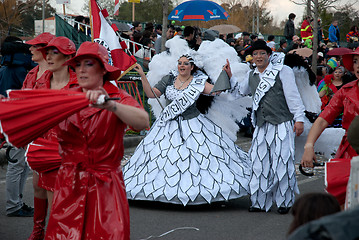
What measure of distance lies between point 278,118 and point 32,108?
4004mm

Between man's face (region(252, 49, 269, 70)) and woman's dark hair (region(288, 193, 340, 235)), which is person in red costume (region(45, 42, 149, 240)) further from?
man's face (region(252, 49, 269, 70))

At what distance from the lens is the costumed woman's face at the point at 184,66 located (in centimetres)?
719

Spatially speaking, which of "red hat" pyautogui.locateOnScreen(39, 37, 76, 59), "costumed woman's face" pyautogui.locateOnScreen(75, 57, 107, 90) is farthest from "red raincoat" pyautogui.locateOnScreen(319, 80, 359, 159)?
"red hat" pyautogui.locateOnScreen(39, 37, 76, 59)

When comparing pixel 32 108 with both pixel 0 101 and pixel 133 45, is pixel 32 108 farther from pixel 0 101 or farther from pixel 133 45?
pixel 133 45

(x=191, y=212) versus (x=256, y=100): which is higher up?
(x=256, y=100)

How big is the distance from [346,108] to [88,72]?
6.21 ft

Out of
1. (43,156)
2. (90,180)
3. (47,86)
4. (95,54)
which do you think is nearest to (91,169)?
(90,180)

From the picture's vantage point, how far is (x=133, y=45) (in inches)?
551

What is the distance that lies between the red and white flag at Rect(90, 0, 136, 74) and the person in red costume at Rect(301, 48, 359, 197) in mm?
2624

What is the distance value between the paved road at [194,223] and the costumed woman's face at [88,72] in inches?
91.0

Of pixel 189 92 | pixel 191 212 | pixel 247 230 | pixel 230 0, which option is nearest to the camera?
pixel 247 230

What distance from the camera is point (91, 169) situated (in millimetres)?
3582

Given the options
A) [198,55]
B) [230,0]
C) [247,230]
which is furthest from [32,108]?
[230,0]

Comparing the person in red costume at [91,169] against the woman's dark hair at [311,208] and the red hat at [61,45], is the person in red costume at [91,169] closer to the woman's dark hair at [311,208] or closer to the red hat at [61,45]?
the red hat at [61,45]
